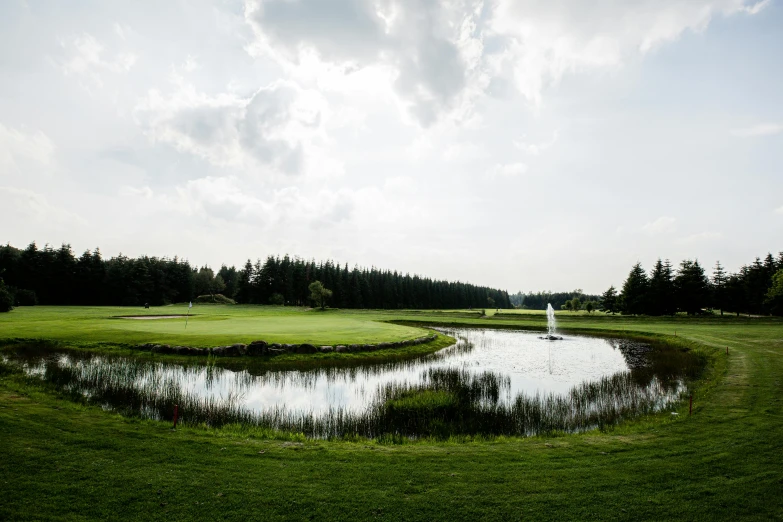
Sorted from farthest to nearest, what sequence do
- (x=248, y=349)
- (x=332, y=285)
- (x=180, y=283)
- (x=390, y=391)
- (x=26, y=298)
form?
1. (x=332, y=285)
2. (x=180, y=283)
3. (x=26, y=298)
4. (x=248, y=349)
5. (x=390, y=391)

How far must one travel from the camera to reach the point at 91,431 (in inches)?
392

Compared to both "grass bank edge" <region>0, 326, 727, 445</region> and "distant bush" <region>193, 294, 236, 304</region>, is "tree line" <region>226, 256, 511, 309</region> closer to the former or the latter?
"distant bush" <region>193, 294, 236, 304</region>

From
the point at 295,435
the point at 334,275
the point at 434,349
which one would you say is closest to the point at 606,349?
the point at 434,349

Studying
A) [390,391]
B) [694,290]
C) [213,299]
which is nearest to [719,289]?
[694,290]

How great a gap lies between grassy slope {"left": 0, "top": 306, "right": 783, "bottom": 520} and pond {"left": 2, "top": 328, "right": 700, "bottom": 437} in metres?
2.33

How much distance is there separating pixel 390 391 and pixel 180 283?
100468 mm

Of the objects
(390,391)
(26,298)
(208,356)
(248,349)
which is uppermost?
(26,298)

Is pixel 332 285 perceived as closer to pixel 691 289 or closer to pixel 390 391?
pixel 691 289

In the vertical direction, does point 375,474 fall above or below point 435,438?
above

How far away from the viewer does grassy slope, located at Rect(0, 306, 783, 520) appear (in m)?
6.75

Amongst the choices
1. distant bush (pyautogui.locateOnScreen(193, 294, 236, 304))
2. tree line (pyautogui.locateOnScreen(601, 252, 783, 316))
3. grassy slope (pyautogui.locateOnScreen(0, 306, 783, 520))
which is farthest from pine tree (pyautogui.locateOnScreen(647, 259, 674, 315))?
distant bush (pyautogui.locateOnScreen(193, 294, 236, 304))

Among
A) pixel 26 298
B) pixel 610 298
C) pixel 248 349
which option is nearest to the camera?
pixel 248 349

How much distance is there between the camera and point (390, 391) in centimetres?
1791

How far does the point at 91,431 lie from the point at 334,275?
104 meters
